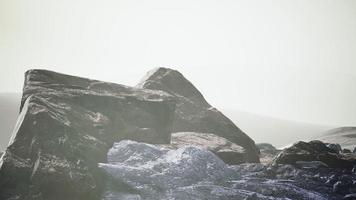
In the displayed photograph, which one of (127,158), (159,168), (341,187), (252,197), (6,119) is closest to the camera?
(252,197)

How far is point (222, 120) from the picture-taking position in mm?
10633

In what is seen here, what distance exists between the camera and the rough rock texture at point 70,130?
5.23 metres

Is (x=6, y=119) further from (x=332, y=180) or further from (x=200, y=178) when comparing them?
(x=332, y=180)

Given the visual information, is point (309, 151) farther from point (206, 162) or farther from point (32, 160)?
point (32, 160)

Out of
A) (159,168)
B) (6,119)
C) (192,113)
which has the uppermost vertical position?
(192,113)

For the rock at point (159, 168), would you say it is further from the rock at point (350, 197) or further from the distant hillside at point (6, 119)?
the distant hillside at point (6, 119)

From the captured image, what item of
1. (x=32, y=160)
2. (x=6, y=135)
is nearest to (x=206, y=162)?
(x=32, y=160)

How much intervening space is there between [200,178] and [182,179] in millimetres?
424

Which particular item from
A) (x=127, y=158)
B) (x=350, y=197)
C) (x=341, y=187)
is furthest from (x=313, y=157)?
(x=127, y=158)

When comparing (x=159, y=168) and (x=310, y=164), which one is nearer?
(x=159, y=168)

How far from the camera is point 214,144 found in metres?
8.93

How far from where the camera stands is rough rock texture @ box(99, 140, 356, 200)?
5.89 meters

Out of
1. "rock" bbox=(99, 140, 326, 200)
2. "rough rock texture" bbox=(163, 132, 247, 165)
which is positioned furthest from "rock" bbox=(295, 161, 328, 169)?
"rough rock texture" bbox=(163, 132, 247, 165)

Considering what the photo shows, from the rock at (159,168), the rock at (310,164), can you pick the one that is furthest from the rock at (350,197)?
the rock at (159,168)
